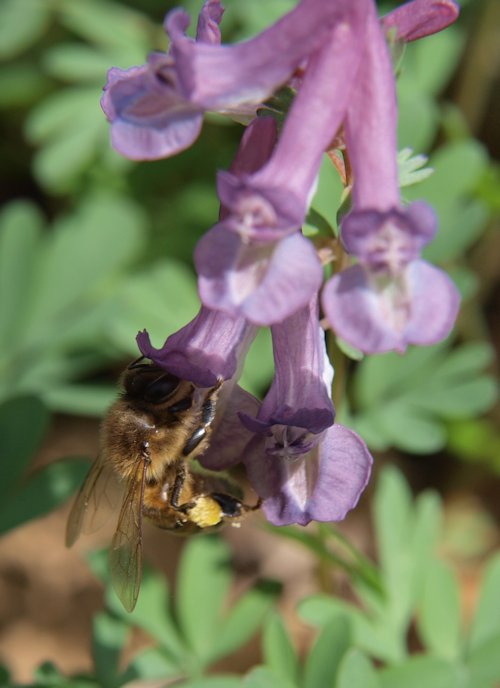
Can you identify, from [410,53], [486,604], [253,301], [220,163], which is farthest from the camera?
[220,163]

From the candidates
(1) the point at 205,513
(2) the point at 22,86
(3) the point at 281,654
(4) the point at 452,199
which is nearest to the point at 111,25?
(2) the point at 22,86

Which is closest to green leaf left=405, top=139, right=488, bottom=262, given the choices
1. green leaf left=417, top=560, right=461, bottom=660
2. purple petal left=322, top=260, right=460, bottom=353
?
green leaf left=417, top=560, right=461, bottom=660

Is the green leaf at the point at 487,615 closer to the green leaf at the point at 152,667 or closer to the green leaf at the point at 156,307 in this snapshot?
the green leaf at the point at 152,667

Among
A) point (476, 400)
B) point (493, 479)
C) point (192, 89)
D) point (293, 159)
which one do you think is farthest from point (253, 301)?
point (493, 479)

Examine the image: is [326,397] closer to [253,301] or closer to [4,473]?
[253,301]

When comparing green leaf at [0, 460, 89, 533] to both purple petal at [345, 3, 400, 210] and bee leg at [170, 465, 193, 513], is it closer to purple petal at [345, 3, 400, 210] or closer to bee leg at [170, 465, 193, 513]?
bee leg at [170, 465, 193, 513]

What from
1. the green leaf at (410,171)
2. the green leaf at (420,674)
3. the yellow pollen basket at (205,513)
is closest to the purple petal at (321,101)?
the green leaf at (410,171)
